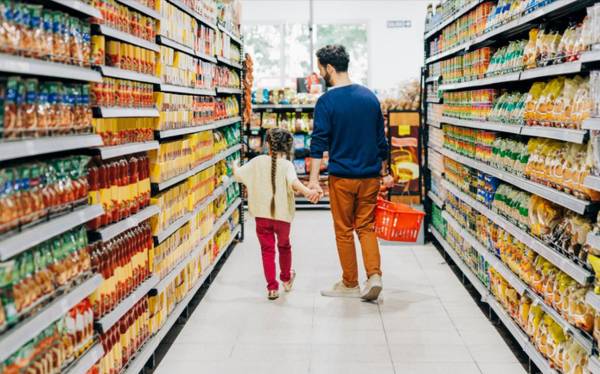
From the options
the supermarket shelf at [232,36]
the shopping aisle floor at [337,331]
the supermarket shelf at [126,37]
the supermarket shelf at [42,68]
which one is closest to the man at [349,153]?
the shopping aisle floor at [337,331]

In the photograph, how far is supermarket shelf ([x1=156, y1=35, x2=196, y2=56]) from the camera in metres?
3.96

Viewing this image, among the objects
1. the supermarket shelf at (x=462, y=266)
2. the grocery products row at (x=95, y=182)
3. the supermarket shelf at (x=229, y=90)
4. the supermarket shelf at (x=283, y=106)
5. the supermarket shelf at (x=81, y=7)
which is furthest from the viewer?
the supermarket shelf at (x=283, y=106)

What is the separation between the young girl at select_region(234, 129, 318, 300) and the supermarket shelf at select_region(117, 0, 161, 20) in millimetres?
1562

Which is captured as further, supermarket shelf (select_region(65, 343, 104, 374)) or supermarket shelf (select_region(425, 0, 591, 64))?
supermarket shelf (select_region(425, 0, 591, 64))

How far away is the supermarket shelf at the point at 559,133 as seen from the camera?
120 inches

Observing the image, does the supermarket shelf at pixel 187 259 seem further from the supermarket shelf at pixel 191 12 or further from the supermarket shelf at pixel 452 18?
the supermarket shelf at pixel 452 18

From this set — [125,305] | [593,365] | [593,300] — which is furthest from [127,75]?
[593,365]

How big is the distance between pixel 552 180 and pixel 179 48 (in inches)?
94.2

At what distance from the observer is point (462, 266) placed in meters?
5.63

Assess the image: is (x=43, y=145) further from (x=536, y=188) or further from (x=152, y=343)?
(x=536, y=188)

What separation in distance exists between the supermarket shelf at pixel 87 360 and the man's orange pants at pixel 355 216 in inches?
104

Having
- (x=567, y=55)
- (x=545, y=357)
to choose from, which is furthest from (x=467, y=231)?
(x=567, y=55)

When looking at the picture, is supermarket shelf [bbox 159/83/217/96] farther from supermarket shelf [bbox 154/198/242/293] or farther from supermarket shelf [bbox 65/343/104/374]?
supermarket shelf [bbox 65/343/104/374]

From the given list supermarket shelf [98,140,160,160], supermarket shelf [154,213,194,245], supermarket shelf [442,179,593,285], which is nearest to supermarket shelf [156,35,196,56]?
supermarket shelf [98,140,160,160]
